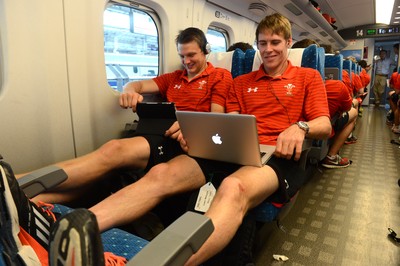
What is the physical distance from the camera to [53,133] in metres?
2.01

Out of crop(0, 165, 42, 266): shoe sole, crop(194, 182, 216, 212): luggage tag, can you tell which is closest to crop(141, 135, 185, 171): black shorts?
crop(194, 182, 216, 212): luggage tag

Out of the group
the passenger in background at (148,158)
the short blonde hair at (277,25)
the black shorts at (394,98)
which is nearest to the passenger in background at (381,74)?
the black shorts at (394,98)

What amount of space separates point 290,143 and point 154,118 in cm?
101

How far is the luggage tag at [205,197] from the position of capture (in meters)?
1.52

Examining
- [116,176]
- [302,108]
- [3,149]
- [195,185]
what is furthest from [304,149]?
[3,149]

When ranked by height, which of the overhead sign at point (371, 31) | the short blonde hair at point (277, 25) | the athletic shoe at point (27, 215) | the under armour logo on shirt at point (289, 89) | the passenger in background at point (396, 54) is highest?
the overhead sign at point (371, 31)

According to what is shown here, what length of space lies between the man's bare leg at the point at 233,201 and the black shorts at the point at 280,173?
4 centimetres

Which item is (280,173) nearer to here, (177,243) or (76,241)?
(177,243)

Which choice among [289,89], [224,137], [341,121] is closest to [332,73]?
[341,121]

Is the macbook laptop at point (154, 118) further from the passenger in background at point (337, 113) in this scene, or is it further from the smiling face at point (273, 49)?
the passenger in background at point (337, 113)

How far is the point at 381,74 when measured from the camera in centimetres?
1042

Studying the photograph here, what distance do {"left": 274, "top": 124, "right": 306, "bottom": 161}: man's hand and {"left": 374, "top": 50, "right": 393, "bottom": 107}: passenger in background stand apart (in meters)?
10.5

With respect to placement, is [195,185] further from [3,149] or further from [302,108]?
[3,149]

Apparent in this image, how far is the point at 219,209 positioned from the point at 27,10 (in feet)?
5.21
